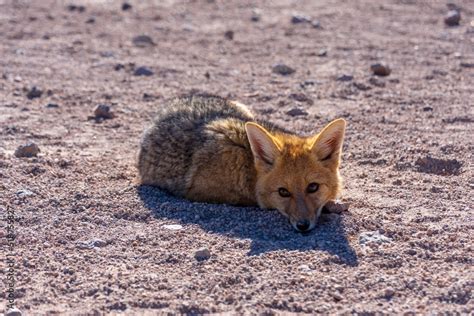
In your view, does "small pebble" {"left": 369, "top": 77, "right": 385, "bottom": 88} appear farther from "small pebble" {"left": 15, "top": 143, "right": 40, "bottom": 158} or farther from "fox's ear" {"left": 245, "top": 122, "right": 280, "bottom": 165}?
"small pebble" {"left": 15, "top": 143, "right": 40, "bottom": 158}

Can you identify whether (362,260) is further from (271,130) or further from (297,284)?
(271,130)

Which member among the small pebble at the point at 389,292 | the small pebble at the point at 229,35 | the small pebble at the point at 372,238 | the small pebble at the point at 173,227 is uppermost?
the small pebble at the point at 229,35

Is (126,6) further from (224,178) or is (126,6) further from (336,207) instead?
(336,207)

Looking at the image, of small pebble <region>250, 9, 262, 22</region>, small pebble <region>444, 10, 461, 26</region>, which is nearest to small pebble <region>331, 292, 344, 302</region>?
small pebble <region>444, 10, 461, 26</region>

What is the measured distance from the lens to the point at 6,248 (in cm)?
615

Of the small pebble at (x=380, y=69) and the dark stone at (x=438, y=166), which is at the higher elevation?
the small pebble at (x=380, y=69)

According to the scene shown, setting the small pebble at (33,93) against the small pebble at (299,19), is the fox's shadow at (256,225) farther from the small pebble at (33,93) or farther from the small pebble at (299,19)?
the small pebble at (299,19)

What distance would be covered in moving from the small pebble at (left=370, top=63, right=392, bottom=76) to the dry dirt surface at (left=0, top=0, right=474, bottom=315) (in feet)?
0.48

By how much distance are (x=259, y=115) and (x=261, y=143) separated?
2892 mm

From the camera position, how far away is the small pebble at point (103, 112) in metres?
9.73

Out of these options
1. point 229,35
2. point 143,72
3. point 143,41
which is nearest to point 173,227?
point 143,72

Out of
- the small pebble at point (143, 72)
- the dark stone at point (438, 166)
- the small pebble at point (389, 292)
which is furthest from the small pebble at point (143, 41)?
the small pebble at point (389, 292)

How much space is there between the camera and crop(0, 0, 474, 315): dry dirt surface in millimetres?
5453

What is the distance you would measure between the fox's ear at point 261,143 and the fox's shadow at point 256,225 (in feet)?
1.59
